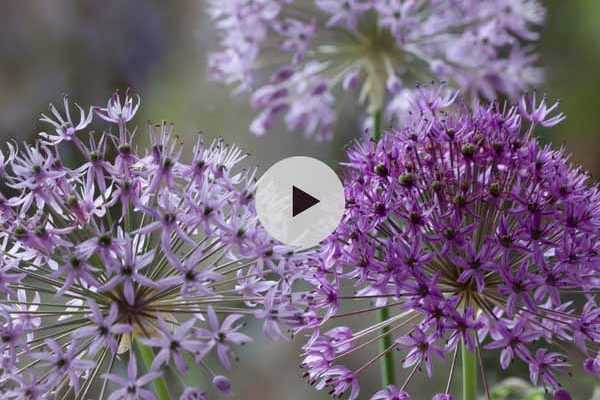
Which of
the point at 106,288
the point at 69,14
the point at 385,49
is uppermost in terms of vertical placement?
the point at 69,14

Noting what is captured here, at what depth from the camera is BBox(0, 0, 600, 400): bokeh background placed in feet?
7.98

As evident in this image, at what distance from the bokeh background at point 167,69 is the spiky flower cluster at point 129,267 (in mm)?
1511

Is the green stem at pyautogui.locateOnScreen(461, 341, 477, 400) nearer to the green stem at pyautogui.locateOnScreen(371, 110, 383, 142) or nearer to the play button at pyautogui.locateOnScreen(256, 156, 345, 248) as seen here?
the play button at pyautogui.locateOnScreen(256, 156, 345, 248)

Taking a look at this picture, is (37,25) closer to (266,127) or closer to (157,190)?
(266,127)

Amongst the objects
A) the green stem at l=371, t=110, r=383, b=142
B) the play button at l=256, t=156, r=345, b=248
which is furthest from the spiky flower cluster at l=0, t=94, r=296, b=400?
the green stem at l=371, t=110, r=383, b=142

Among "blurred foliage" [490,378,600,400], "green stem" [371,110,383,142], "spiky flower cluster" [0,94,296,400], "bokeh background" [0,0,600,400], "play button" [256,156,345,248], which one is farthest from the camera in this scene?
"bokeh background" [0,0,600,400]

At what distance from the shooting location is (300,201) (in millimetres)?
878

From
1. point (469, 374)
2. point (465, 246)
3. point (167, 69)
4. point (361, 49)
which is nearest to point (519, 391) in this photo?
point (469, 374)

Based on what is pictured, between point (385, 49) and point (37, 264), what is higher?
point (385, 49)

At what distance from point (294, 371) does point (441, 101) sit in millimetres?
1559

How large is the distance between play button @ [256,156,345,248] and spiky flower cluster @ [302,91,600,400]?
0.02 m

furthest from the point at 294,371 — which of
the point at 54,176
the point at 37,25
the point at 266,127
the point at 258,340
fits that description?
the point at 54,176

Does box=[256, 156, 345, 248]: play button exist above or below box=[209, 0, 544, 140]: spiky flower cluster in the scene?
below

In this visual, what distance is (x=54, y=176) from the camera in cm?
84
